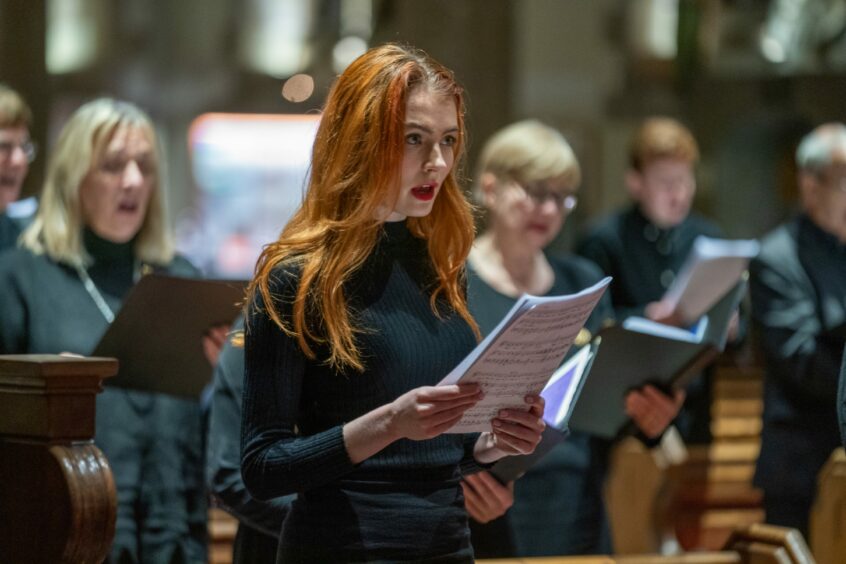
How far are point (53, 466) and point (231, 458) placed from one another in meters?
0.48

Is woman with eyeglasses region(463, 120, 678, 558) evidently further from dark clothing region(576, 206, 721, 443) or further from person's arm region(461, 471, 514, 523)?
dark clothing region(576, 206, 721, 443)

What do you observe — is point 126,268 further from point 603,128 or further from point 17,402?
point 603,128

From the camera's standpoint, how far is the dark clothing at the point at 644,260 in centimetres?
506

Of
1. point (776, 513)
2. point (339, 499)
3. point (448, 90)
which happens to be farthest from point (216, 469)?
point (776, 513)

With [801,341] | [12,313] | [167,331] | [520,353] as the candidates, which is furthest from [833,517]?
[12,313]

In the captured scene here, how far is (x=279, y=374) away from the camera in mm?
2078

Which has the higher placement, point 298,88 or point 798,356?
point 298,88

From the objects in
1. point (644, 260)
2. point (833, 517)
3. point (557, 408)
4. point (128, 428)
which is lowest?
point (833, 517)

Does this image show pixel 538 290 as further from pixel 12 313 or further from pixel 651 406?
pixel 12 313

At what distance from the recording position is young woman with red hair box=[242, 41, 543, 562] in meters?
2.06

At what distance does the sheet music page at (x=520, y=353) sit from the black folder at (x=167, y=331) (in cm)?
125

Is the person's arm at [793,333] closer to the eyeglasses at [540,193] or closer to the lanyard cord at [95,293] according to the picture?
the eyeglasses at [540,193]

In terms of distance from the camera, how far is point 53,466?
7.90 ft

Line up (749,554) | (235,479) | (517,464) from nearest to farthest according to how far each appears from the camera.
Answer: (235,479), (517,464), (749,554)
